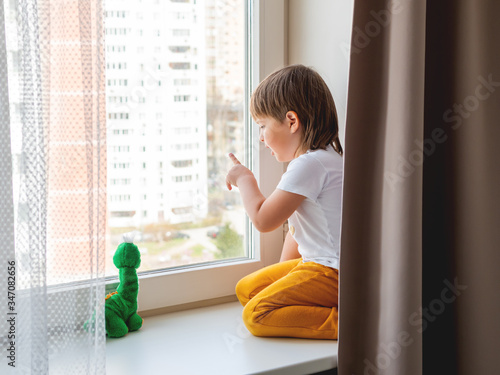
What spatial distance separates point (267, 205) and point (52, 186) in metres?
0.48

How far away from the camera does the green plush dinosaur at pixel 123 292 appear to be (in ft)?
3.48

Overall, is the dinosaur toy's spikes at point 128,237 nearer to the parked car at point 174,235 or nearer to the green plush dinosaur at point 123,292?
the green plush dinosaur at point 123,292

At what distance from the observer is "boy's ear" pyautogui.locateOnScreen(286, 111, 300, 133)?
1172 millimetres

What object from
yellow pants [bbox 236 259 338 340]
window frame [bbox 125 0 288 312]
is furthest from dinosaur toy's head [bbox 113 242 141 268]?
yellow pants [bbox 236 259 338 340]

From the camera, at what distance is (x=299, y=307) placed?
1074mm

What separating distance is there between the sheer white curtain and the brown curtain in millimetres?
457

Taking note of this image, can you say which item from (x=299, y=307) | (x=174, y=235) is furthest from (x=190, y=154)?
(x=299, y=307)

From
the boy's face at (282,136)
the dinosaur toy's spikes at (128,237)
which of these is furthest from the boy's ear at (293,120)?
the dinosaur toy's spikes at (128,237)

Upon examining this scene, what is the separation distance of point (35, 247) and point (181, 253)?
54 cm

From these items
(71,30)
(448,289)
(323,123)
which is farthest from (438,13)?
(71,30)

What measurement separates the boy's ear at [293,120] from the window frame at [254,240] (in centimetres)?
19

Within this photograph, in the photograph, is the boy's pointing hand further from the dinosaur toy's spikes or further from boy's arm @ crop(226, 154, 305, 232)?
the dinosaur toy's spikes

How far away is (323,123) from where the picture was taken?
3.91 ft

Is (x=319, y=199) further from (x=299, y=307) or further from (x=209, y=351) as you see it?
(x=209, y=351)
